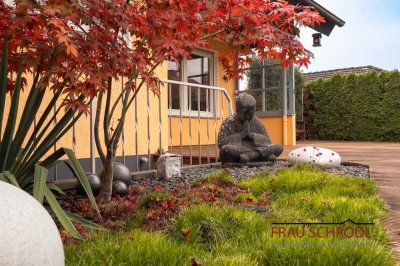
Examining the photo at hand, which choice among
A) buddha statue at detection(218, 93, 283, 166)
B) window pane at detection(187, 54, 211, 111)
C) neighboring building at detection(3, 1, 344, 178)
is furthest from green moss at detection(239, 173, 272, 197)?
window pane at detection(187, 54, 211, 111)

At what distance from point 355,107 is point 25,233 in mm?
15843

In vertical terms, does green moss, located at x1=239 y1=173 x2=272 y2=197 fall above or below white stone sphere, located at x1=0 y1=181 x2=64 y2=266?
below

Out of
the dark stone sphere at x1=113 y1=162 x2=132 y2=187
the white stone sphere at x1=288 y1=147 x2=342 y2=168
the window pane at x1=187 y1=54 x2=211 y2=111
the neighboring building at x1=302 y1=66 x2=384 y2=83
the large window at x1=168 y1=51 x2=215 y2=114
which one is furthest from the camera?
the neighboring building at x1=302 y1=66 x2=384 y2=83

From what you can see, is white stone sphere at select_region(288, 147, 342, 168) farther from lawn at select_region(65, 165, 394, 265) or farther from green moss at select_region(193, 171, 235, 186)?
lawn at select_region(65, 165, 394, 265)

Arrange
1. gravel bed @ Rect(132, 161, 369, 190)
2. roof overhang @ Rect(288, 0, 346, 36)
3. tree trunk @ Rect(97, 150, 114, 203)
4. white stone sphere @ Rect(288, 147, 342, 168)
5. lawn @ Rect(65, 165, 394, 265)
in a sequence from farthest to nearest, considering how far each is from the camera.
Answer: roof overhang @ Rect(288, 0, 346, 36) → white stone sphere @ Rect(288, 147, 342, 168) → gravel bed @ Rect(132, 161, 369, 190) → tree trunk @ Rect(97, 150, 114, 203) → lawn @ Rect(65, 165, 394, 265)

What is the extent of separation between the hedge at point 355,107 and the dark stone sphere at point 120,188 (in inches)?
531

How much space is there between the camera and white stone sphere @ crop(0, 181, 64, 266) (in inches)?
50.7

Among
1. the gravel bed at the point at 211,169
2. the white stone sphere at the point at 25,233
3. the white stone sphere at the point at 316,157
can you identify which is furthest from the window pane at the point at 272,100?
the white stone sphere at the point at 25,233

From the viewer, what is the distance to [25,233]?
1.33 metres

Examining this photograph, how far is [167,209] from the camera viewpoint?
9.34ft

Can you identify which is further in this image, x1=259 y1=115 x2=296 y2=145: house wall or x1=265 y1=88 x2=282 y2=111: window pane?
x1=265 y1=88 x2=282 y2=111: window pane

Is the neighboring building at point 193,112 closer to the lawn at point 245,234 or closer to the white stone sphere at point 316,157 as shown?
the white stone sphere at point 316,157

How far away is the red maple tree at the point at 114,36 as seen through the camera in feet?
8.30

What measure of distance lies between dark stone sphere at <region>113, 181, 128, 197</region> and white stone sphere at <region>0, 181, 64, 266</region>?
222 centimetres
